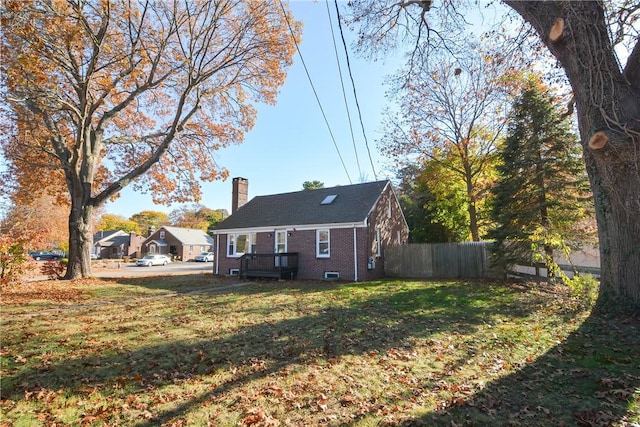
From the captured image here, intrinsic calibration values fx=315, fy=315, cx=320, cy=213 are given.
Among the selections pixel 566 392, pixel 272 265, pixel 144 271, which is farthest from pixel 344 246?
pixel 144 271

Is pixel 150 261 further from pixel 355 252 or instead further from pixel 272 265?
pixel 355 252

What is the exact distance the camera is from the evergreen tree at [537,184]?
12305mm

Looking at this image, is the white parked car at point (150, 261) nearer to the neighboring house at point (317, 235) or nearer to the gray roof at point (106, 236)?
the gray roof at point (106, 236)

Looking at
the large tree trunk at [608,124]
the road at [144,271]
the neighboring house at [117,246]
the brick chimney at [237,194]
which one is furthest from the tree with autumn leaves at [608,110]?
the neighboring house at [117,246]

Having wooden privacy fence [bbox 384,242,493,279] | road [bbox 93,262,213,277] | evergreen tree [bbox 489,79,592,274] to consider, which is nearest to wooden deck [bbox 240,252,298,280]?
wooden privacy fence [bbox 384,242,493,279]

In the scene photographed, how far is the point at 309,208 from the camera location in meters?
18.4

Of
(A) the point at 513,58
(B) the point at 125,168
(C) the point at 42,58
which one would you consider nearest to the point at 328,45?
(A) the point at 513,58

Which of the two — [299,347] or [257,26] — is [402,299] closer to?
[299,347]

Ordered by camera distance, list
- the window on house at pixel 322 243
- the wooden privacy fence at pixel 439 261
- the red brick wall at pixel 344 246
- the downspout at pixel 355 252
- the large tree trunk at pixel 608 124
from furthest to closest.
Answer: the window on house at pixel 322 243, the red brick wall at pixel 344 246, the downspout at pixel 355 252, the wooden privacy fence at pixel 439 261, the large tree trunk at pixel 608 124

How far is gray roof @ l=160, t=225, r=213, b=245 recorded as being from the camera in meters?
50.0

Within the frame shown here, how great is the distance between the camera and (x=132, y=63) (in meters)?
13.0

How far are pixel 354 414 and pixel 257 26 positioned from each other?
16279mm

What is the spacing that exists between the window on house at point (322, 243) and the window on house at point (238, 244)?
4.51 m

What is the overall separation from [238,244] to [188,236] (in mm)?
36126
